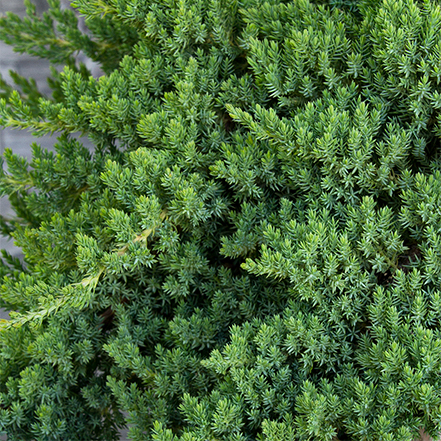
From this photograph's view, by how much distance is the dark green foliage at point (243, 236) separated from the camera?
0.87 metres

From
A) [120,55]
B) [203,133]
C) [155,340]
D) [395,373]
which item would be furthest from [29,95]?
[395,373]

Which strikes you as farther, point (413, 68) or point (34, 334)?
point (34, 334)

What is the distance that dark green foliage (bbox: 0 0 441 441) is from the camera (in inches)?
34.4

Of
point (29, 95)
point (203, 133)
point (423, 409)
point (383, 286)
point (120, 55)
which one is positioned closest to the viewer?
point (423, 409)

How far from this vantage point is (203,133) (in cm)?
108

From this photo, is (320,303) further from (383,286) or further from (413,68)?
(413,68)

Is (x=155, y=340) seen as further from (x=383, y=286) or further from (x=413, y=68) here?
(x=413, y=68)

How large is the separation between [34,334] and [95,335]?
135 mm

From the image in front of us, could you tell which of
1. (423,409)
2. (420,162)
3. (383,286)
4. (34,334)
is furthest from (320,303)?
(34,334)

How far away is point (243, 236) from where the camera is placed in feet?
3.21

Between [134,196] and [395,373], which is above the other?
[134,196]

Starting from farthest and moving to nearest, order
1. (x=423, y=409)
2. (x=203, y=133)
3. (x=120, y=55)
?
(x=120, y=55)
(x=203, y=133)
(x=423, y=409)

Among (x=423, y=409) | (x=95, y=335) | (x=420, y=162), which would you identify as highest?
(x=420, y=162)

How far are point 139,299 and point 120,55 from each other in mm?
724
